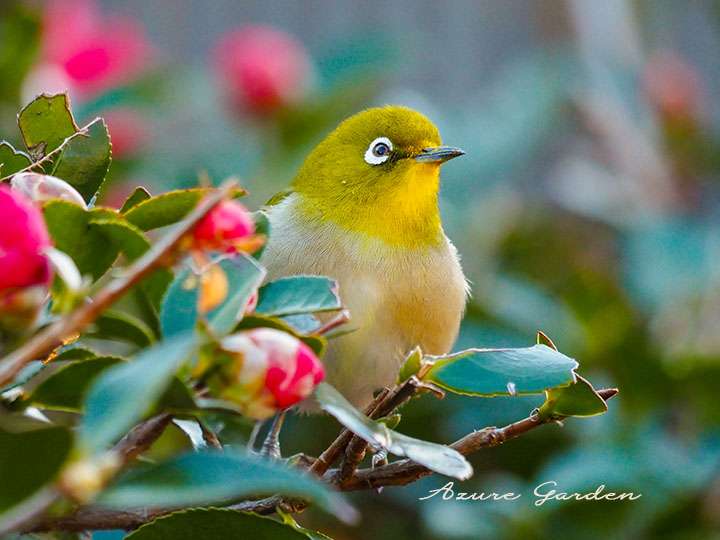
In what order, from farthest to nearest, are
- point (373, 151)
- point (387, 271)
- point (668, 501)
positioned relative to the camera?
1. point (373, 151)
2. point (668, 501)
3. point (387, 271)

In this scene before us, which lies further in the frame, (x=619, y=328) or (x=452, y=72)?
(x=452, y=72)

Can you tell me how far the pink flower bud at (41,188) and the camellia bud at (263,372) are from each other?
0.17 metres

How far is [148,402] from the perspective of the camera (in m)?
0.49

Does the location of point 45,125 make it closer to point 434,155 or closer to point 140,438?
point 140,438

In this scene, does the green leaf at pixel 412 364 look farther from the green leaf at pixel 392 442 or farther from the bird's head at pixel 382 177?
the bird's head at pixel 382 177

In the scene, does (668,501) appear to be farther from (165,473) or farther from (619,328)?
(165,473)

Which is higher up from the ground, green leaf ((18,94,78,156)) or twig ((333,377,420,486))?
green leaf ((18,94,78,156))

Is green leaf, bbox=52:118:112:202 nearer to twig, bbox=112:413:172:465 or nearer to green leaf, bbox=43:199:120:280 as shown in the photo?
green leaf, bbox=43:199:120:280

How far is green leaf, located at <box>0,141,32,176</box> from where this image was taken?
2.65 feet

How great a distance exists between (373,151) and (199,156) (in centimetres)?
68

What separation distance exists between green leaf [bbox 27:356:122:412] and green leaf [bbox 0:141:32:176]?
159mm

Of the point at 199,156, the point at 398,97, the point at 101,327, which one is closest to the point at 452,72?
the point at 398,97

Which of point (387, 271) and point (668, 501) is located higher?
point (387, 271)

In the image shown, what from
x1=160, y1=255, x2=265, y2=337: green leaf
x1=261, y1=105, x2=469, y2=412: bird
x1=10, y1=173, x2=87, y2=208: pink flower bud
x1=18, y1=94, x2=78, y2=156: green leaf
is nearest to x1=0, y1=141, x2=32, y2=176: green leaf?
x1=18, y1=94, x2=78, y2=156: green leaf
